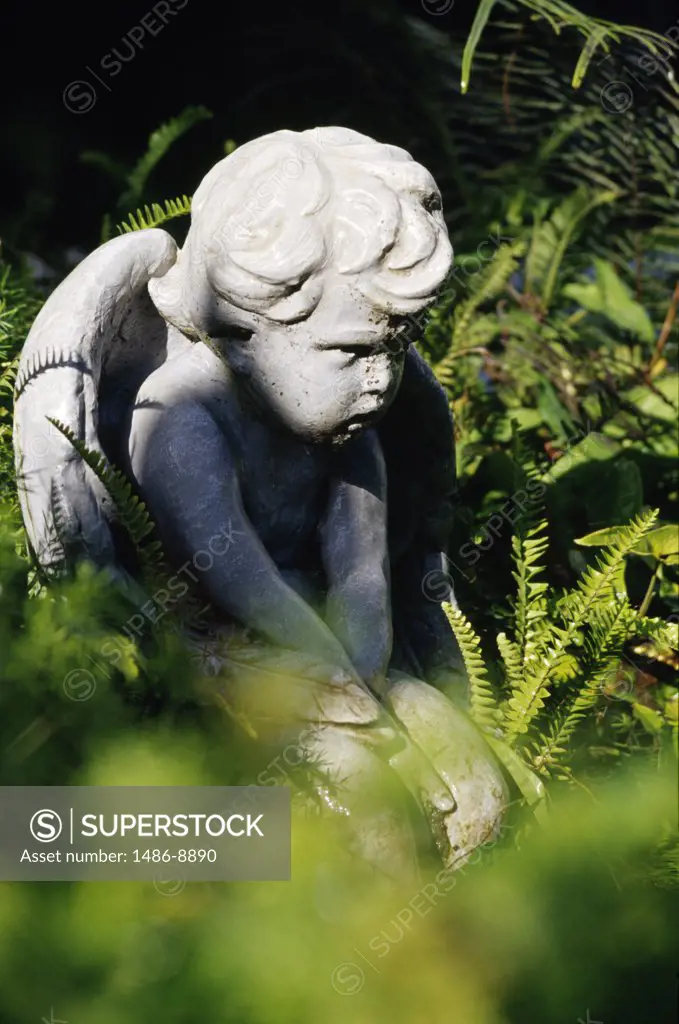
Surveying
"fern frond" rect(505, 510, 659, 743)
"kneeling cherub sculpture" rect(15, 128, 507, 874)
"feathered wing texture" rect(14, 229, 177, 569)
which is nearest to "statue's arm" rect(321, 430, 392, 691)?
"kneeling cherub sculpture" rect(15, 128, 507, 874)

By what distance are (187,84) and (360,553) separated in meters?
2.66

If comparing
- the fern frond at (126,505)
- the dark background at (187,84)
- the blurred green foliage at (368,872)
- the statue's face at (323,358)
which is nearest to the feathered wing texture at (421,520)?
the blurred green foliage at (368,872)

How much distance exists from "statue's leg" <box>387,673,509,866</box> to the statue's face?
0.50 m

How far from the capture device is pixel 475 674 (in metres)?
2.25

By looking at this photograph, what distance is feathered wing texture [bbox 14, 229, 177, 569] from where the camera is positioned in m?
1.99

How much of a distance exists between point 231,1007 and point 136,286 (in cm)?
117

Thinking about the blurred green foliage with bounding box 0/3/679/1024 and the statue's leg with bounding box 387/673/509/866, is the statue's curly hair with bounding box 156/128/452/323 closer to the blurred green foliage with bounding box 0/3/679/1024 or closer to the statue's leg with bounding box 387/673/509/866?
the blurred green foliage with bounding box 0/3/679/1024

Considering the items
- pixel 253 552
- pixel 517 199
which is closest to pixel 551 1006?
pixel 253 552

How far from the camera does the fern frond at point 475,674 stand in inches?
87.4

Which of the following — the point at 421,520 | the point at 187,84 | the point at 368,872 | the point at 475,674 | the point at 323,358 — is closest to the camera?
the point at 368,872

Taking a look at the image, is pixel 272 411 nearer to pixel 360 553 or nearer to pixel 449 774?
pixel 360 553

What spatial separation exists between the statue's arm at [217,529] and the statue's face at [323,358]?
4.5 inches

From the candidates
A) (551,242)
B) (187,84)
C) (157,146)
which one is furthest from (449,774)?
(187,84)

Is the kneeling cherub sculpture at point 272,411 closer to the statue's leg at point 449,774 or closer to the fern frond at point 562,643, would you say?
the statue's leg at point 449,774
